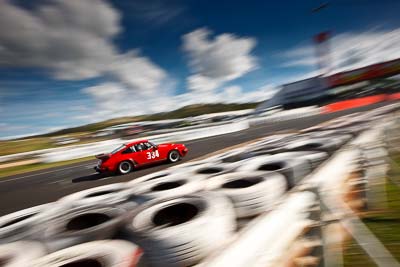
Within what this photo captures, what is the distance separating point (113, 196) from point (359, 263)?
150 inches

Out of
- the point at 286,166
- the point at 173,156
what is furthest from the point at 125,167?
the point at 286,166

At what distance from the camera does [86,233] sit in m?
3.21

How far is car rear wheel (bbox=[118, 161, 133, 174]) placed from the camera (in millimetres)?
9705

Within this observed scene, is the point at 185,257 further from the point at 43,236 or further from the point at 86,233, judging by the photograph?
the point at 43,236

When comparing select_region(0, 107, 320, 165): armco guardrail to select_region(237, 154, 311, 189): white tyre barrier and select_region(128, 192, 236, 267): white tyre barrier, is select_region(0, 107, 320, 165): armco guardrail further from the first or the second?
select_region(128, 192, 236, 267): white tyre barrier

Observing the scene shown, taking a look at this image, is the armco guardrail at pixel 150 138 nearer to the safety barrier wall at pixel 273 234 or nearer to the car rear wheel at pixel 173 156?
the car rear wheel at pixel 173 156

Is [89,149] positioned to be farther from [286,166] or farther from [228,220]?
[228,220]

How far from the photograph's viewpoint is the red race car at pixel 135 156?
9.62m

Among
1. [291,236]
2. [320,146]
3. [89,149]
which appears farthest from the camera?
[89,149]

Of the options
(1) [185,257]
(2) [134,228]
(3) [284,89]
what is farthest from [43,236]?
(3) [284,89]

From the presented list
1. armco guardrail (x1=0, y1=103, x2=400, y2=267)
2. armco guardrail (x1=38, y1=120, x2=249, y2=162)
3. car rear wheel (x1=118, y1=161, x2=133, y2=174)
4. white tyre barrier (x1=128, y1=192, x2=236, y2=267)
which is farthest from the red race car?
armco guardrail (x1=38, y1=120, x2=249, y2=162)

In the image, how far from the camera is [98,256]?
262cm

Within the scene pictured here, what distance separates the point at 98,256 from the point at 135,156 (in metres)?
7.52

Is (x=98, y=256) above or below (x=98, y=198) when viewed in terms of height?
below
